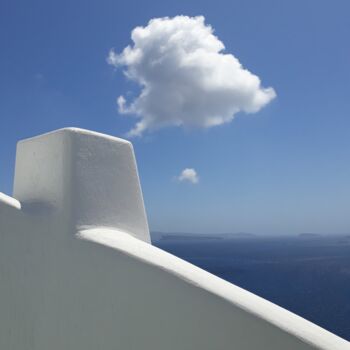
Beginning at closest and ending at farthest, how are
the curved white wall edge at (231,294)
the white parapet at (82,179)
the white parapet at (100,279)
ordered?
the curved white wall edge at (231,294)
the white parapet at (100,279)
the white parapet at (82,179)

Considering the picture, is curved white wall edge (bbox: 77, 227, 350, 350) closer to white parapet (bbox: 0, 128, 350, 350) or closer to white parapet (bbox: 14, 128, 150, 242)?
white parapet (bbox: 0, 128, 350, 350)

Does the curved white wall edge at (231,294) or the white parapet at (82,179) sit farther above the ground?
the white parapet at (82,179)

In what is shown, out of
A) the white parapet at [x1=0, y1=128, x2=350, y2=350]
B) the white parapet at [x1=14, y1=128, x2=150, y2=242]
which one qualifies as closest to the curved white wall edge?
the white parapet at [x1=0, y1=128, x2=350, y2=350]

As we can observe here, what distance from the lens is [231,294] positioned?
2.93 metres

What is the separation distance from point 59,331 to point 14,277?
77cm

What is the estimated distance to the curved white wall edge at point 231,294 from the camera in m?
2.70

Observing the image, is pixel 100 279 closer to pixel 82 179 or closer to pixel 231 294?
pixel 82 179

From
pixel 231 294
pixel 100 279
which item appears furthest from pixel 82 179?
pixel 231 294

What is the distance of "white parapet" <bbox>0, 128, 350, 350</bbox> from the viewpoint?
112 inches

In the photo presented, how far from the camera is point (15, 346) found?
3.78 meters

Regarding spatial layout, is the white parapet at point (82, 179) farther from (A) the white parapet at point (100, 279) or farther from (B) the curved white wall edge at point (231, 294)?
(B) the curved white wall edge at point (231, 294)

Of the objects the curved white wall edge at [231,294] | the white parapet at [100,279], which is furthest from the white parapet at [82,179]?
the curved white wall edge at [231,294]

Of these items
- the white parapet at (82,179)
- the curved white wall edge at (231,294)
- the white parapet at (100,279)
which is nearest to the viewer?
the curved white wall edge at (231,294)

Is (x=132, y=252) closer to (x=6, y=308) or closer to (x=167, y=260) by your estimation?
(x=167, y=260)
